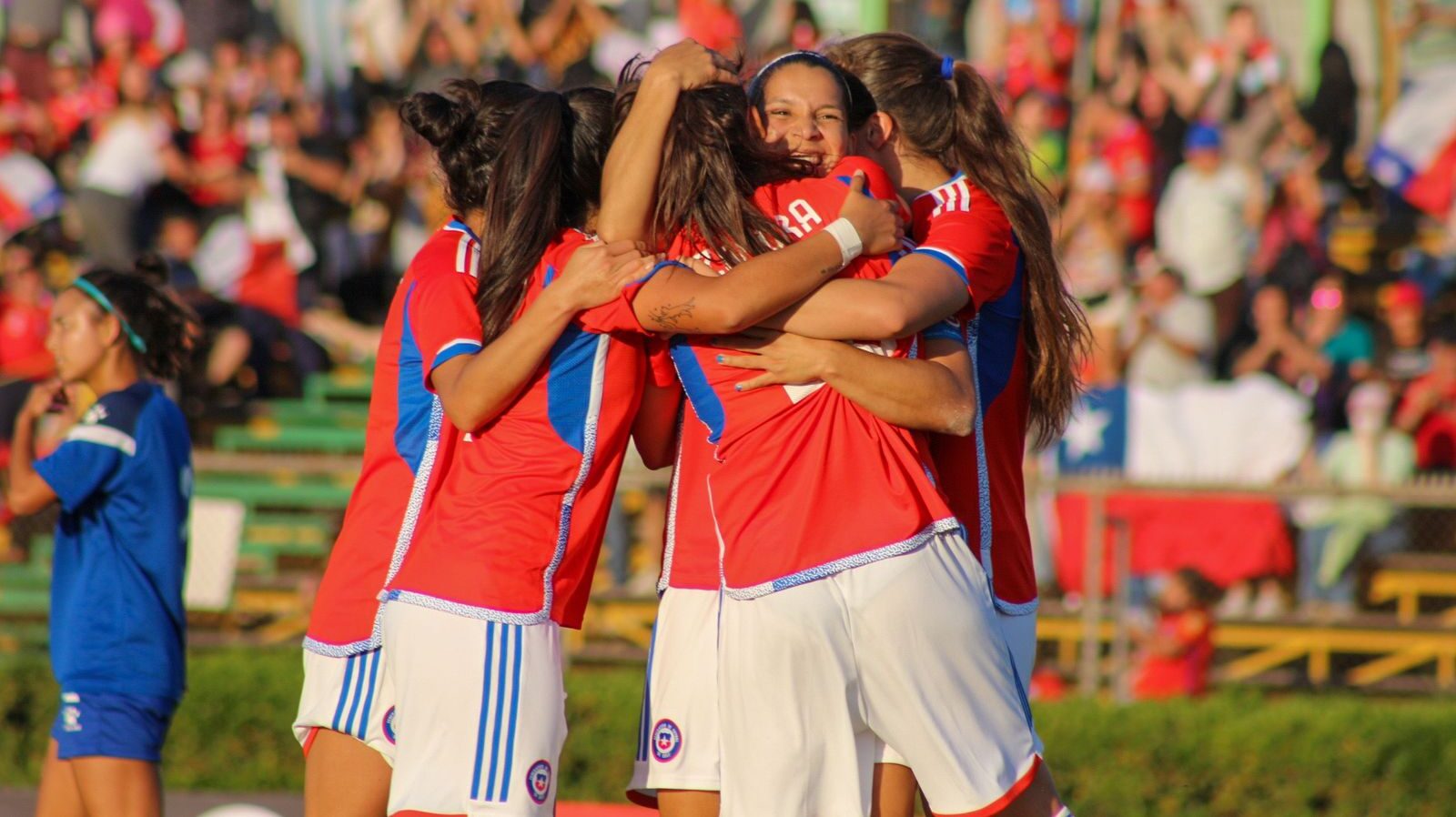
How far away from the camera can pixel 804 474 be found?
10.9ft

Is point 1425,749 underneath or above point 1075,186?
underneath

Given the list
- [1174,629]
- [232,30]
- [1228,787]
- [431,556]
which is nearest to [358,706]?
[431,556]

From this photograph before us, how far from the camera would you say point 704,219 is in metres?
3.46

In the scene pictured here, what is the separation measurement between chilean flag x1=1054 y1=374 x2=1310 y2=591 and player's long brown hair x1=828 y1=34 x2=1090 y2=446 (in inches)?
200

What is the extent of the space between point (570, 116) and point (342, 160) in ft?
33.3

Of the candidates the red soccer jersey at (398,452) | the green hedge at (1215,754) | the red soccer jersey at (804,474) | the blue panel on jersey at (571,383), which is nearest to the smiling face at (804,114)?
the red soccer jersey at (804,474)

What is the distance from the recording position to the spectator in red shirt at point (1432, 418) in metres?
10.3

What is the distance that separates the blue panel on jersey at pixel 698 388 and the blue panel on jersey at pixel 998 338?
765mm

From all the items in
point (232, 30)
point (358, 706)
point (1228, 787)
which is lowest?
point (1228, 787)

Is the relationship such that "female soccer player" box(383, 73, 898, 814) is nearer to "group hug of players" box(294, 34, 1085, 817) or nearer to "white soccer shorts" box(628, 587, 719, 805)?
"group hug of players" box(294, 34, 1085, 817)

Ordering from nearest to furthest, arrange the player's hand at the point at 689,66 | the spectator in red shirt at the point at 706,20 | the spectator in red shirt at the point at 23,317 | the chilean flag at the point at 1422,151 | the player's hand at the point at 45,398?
the player's hand at the point at 689,66 < the player's hand at the point at 45,398 < the spectator in red shirt at the point at 23,317 < the chilean flag at the point at 1422,151 < the spectator in red shirt at the point at 706,20

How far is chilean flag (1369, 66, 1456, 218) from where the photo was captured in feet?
41.5

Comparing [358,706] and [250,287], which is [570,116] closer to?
[358,706]

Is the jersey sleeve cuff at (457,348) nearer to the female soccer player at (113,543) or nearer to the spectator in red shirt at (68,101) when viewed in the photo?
the female soccer player at (113,543)
